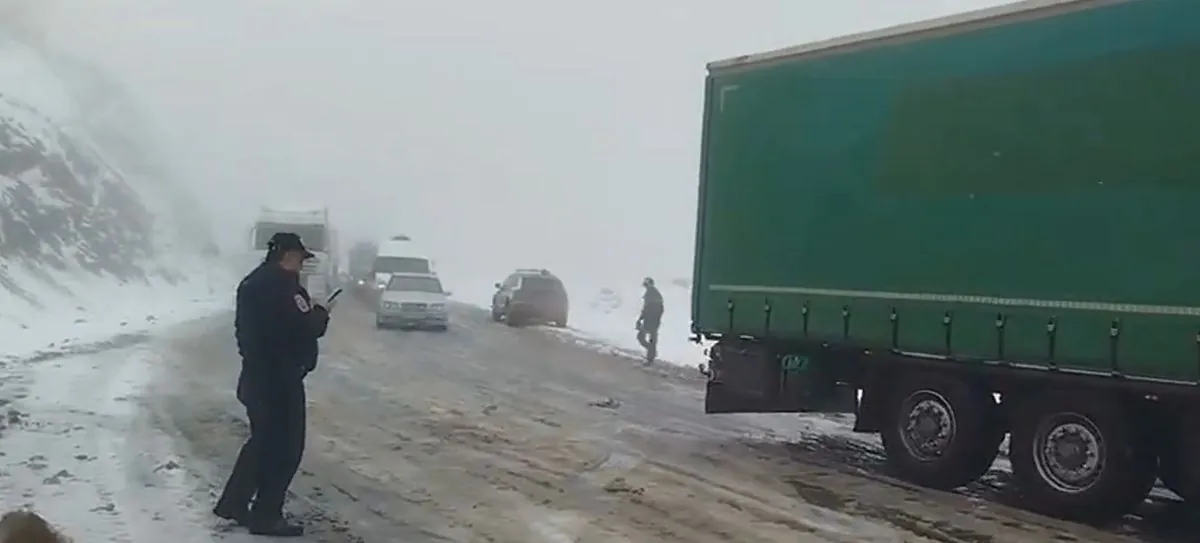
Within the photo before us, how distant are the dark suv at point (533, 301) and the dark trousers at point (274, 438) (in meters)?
26.5

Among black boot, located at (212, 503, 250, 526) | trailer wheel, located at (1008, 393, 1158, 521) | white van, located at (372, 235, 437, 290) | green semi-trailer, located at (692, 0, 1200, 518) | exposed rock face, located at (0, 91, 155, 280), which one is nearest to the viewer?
black boot, located at (212, 503, 250, 526)

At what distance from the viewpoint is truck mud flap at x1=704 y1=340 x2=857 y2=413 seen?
1166 centimetres

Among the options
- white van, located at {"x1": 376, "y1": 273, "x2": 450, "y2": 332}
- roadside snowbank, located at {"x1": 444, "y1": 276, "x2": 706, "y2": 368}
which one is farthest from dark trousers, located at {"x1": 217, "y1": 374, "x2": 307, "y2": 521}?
white van, located at {"x1": 376, "y1": 273, "x2": 450, "y2": 332}

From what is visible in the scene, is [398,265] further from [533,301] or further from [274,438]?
[274,438]

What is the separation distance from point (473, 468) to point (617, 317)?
33035 mm

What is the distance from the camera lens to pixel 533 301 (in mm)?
34781

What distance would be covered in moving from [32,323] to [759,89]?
70.6 ft

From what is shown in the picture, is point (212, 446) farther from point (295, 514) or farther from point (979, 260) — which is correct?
point (979, 260)

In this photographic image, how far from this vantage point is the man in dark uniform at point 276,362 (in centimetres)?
746

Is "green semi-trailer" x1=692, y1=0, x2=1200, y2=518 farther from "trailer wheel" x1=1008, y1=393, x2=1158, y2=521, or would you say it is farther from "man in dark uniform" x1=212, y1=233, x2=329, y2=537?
"man in dark uniform" x1=212, y1=233, x2=329, y2=537

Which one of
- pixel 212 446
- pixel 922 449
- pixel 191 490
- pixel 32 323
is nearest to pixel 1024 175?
pixel 922 449

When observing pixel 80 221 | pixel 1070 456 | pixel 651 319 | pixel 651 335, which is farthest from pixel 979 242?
pixel 80 221

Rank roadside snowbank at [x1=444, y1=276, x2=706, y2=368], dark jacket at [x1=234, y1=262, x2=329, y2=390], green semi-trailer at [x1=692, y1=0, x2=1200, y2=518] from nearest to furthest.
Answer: dark jacket at [x1=234, y1=262, x2=329, y2=390] → green semi-trailer at [x1=692, y1=0, x2=1200, y2=518] → roadside snowbank at [x1=444, y1=276, x2=706, y2=368]

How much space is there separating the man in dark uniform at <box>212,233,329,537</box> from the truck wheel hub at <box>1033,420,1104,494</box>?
5366mm
